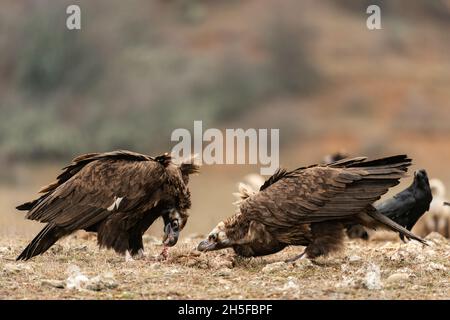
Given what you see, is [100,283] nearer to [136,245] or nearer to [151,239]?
[136,245]

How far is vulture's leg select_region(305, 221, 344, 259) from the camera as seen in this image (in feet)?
35.1

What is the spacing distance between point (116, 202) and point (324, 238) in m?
2.33

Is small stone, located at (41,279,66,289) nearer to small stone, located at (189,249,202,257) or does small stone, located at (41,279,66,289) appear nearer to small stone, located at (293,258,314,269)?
small stone, located at (189,249,202,257)

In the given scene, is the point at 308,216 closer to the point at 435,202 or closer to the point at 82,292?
the point at 82,292

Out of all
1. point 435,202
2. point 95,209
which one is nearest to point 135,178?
point 95,209

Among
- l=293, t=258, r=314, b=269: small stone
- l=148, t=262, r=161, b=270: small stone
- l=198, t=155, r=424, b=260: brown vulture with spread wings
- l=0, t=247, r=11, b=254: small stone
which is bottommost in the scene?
l=148, t=262, r=161, b=270: small stone

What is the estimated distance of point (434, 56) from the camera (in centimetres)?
4281

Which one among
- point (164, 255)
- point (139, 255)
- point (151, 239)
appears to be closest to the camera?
point (164, 255)

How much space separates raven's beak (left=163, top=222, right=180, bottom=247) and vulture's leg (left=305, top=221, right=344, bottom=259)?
1604mm

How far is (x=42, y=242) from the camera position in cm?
1101

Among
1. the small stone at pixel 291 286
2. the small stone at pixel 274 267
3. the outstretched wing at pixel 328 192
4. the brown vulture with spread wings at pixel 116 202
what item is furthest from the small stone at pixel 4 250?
the small stone at pixel 291 286

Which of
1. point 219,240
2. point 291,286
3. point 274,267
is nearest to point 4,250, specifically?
point 219,240

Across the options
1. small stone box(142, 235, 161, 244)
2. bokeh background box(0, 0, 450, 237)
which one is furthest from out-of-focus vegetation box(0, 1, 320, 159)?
small stone box(142, 235, 161, 244)

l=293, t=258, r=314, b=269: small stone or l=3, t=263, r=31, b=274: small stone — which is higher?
l=3, t=263, r=31, b=274: small stone
